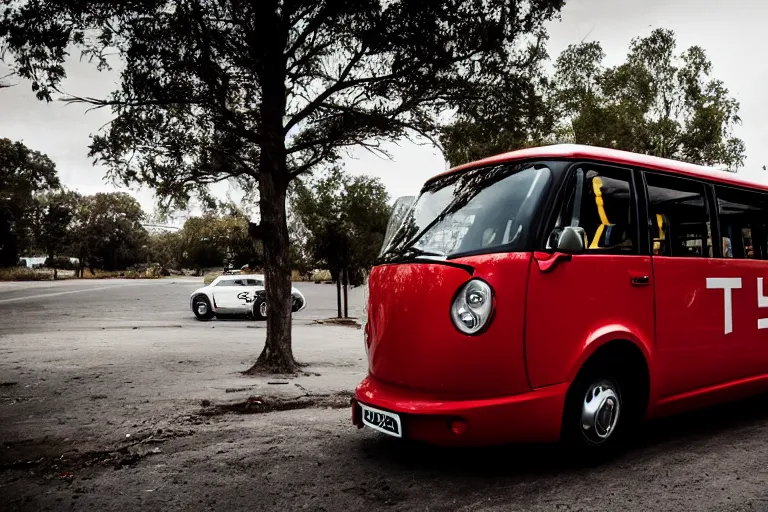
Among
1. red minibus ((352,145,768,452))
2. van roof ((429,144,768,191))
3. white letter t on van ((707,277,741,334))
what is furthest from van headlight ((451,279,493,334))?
white letter t on van ((707,277,741,334))

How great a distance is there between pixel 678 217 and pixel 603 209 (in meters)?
0.85

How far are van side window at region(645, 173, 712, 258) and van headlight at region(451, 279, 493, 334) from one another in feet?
5.01

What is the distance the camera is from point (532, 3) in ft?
25.2

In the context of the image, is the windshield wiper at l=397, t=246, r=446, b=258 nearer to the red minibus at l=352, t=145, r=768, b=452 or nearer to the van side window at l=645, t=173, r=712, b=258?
the red minibus at l=352, t=145, r=768, b=452

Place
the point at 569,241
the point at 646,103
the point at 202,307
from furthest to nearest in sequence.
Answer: the point at 646,103
the point at 202,307
the point at 569,241

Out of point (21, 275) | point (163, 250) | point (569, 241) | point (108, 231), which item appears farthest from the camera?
point (163, 250)

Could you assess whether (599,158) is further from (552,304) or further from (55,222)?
(55,222)

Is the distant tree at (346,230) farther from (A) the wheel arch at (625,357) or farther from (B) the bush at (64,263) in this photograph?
(B) the bush at (64,263)

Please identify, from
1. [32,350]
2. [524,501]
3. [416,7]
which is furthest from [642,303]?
[32,350]

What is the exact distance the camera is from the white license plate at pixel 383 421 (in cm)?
357

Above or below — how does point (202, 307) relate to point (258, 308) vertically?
above

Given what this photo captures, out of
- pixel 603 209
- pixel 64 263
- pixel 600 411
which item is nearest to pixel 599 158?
pixel 603 209

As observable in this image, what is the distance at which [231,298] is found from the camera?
19.7 m

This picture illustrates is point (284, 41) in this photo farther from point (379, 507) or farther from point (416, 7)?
point (379, 507)
